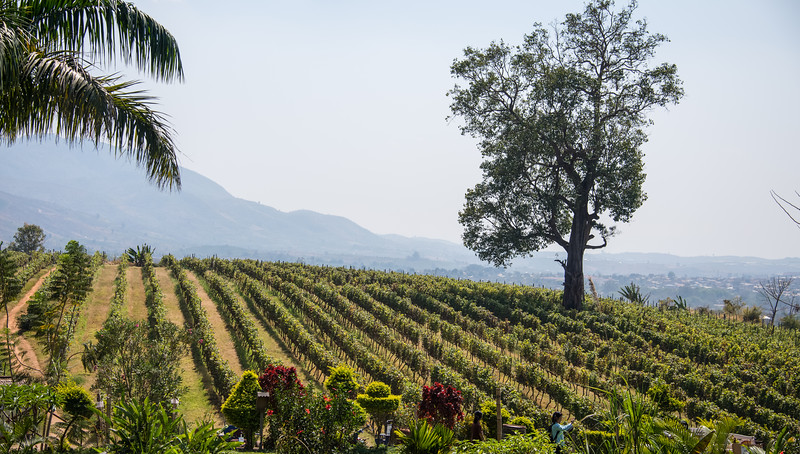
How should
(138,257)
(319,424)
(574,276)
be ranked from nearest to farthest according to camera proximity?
1. (319,424)
2. (574,276)
3. (138,257)

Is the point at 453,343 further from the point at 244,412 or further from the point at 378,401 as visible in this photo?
the point at 244,412

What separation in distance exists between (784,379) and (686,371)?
9.52 feet

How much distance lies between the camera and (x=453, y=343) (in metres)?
23.8

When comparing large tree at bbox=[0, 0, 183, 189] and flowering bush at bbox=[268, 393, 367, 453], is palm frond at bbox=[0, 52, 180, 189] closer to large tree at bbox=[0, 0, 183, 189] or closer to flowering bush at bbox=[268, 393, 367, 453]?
large tree at bbox=[0, 0, 183, 189]

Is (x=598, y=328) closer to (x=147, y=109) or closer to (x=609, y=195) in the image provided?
(x=609, y=195)

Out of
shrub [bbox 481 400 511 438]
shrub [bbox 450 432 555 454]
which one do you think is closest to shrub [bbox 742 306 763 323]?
shrub [bbox 481 400 511 438]

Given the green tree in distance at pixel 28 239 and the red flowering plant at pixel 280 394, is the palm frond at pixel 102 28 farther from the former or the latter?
the green tree in distance at pixel 28 239

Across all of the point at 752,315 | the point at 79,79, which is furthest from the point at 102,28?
the point at 752,315

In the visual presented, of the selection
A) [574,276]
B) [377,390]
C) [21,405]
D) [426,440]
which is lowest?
[377,390]

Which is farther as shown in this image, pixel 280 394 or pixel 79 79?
pixel 280 394

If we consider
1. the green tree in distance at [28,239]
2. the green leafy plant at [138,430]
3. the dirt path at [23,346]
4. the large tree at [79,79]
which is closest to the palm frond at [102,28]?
the large tree at [79,79]

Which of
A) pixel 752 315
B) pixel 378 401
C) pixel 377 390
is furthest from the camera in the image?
pixel 752 315

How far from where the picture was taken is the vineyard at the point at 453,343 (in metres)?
17.3

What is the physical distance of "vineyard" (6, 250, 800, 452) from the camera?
1727 cm
